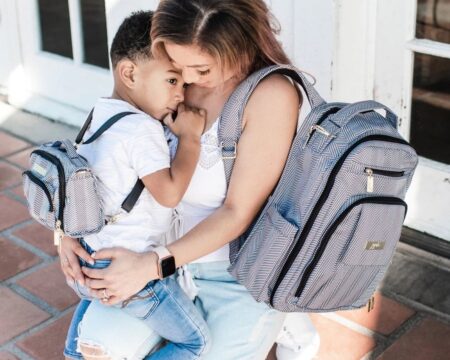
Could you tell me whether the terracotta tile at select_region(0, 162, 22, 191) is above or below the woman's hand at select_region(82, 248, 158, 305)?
below

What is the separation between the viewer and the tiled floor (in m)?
2.85

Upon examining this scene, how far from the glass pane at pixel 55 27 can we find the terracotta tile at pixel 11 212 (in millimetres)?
1128

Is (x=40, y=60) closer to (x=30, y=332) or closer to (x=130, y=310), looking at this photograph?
(x=30, y=332)

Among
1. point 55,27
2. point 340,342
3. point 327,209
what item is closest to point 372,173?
point 327,209

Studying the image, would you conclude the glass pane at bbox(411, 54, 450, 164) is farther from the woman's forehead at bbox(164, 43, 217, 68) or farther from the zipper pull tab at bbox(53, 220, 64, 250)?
the zipper pull tab at bbox(53, 220, 64, 250)

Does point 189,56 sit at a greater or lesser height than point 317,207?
greater

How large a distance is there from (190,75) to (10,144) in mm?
2472

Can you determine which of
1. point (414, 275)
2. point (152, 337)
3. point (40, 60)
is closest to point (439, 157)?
point (414, 275)

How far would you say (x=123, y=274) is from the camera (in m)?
2.22

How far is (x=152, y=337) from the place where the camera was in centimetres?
236

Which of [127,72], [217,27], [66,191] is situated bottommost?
[66,191]

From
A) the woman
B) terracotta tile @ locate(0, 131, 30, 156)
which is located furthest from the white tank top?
terracotta tile @ locate(0, 131, 30, 156)

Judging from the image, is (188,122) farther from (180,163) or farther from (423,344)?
(423,344)

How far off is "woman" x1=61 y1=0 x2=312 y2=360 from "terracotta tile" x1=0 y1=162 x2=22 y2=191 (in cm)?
181
